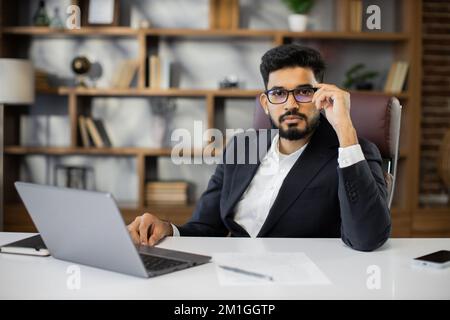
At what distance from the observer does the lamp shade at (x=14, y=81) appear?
12.4 ft

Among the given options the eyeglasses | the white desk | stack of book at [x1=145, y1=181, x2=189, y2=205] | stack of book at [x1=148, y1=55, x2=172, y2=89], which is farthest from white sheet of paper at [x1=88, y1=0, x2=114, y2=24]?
the white desk

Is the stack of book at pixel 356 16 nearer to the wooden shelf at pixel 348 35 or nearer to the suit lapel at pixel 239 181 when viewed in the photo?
the wooden shelf at pixel 348 35

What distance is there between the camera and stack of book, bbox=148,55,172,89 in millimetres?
4129

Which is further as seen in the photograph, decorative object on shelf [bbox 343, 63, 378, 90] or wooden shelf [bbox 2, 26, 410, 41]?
decorative object on shelf [bbox 343, 63, 378, 90]

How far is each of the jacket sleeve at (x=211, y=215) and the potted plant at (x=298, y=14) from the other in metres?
2.26

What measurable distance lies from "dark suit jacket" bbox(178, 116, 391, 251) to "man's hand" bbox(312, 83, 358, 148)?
103 mm

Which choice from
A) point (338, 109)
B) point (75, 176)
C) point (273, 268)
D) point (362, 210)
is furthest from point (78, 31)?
point (273, 268)

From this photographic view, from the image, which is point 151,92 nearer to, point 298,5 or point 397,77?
point 298,5

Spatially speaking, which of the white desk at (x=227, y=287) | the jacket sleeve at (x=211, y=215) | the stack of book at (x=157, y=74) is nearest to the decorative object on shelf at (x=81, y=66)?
the stack of book at (x=157, y=74)

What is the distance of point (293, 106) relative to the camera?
76.4 inches

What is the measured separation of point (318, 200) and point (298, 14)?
257 cm

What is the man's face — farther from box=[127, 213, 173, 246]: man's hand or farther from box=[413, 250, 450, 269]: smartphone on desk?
box=[413, 250, 450, 269]: smartphone on desk

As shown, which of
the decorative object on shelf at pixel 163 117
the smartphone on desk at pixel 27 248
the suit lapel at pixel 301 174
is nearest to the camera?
the smartphone on desk at pixel 27 248
